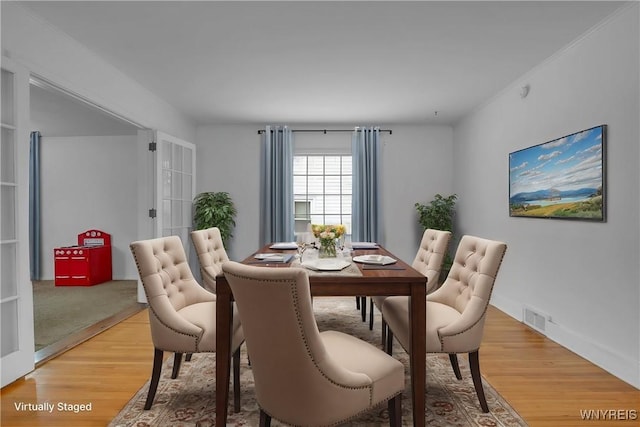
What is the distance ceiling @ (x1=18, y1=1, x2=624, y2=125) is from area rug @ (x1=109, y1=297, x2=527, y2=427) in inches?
96.3

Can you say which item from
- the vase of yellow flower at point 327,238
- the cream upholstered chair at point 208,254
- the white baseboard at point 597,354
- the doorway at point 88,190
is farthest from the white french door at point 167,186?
the white baseboard at point 597,354

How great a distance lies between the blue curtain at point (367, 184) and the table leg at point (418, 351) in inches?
158

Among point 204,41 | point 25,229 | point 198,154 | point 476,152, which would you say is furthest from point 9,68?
point 476,152

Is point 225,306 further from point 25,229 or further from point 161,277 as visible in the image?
point 25,229

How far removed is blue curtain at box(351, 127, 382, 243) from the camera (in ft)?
19.3

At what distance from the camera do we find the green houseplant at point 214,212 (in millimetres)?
5406

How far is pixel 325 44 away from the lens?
3.11 m

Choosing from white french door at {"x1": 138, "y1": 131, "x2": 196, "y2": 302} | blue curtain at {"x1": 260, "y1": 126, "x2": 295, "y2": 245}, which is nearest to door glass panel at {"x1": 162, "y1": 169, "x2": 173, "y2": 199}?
white french door at {"x1": 138, "y1": 131, "x2": 196, "y2": 302}

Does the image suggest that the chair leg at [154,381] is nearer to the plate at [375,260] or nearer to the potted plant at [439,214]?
the plate at [375,260]

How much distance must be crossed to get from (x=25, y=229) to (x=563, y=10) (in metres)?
3.91

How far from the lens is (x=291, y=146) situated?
591 centimetres

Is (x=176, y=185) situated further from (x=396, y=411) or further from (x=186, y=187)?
(x=396, y=411)

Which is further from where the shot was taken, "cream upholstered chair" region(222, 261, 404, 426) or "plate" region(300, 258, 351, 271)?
"plate" region(300, 258, 351, 271)

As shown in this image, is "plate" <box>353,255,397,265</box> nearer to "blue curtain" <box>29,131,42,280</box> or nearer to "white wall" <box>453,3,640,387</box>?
"white wall" <box>453,3,640,387</box>
